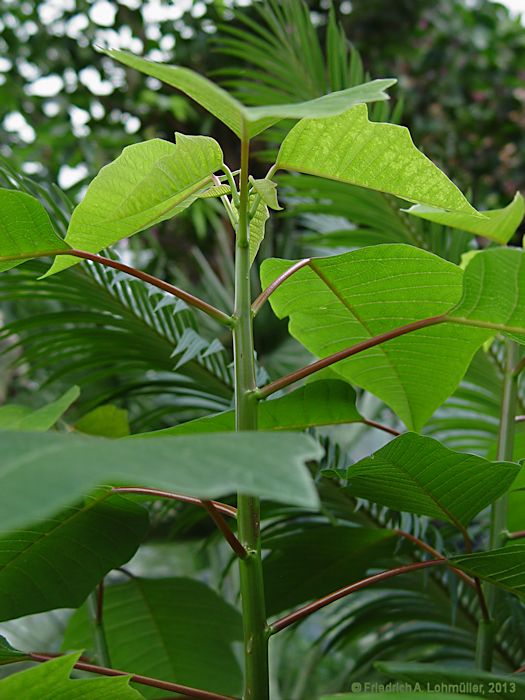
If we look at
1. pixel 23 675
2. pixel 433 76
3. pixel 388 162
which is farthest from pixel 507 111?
pixel 23 675

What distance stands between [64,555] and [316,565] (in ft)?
0.79

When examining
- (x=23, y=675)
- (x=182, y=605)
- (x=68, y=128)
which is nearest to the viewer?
(x=23, y=675)

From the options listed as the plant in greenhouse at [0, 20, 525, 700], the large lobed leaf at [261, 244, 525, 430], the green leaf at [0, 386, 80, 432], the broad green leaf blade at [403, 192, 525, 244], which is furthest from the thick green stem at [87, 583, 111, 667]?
the broad green leaf blade at [403, 192, 525, 244]

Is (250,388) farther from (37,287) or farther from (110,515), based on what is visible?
(37,287)

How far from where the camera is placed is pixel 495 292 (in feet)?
1.20

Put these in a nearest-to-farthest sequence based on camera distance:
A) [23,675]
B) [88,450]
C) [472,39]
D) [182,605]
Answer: [88,450] → [23,675] → [182,605] → [472,39]

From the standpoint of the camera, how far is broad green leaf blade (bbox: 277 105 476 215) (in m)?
0.35

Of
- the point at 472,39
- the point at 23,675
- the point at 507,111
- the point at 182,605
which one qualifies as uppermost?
the point at 472,39

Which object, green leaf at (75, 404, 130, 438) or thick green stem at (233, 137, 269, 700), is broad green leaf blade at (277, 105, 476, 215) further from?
green leaf at (75, 404, 130, 438)

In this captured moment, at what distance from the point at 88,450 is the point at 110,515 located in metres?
0.27

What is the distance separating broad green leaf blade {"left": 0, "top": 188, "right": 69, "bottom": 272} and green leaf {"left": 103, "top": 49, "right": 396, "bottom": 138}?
0.09m

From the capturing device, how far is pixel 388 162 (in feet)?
1.19

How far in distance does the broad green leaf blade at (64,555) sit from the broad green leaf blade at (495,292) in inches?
8.9

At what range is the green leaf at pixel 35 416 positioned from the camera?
0.50 meters
